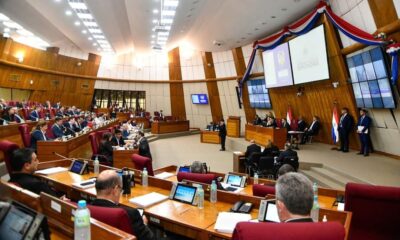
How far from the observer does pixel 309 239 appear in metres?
1.23

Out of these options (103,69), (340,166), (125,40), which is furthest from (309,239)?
(103,69)

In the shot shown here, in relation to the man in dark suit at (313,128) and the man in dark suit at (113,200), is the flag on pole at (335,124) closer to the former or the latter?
the man in dark suit at (313,128)

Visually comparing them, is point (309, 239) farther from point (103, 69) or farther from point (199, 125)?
point (103, 69)

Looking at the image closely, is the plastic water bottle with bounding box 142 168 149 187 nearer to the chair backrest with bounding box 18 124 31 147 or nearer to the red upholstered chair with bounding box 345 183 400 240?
the red upholstered chair with bounding box 345 183 400 240

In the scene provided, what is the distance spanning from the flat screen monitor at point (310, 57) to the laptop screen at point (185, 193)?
24.4ft

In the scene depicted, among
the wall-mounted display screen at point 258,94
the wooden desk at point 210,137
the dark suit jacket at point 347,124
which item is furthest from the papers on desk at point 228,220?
the wall-mounted display screen at point 258,94

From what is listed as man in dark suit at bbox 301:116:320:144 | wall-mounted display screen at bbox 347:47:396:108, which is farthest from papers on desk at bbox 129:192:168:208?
man in dark suit at bbox 301:116:320:144

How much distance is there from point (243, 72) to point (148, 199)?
43.0 ft

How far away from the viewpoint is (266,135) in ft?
35.0

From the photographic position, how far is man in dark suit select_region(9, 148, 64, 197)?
8.84ft

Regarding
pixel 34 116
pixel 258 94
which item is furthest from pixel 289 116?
pixel 34 116

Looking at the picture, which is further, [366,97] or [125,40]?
[125,40]

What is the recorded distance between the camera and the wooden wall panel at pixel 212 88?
17250mm

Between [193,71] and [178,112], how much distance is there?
318cm
